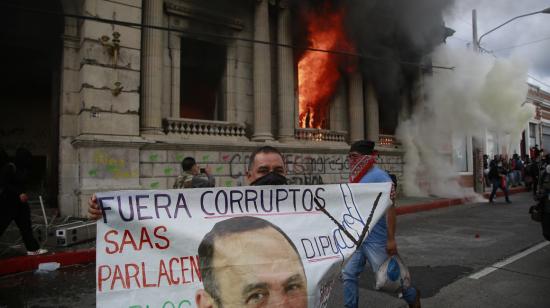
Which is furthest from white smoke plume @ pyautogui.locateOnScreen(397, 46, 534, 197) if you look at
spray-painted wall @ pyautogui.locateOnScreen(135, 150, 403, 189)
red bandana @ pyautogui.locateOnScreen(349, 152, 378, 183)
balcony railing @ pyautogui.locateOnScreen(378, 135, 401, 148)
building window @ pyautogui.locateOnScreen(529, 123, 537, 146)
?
building window @ pyautogui.locateOnScreen(529, 123, 537, 146)

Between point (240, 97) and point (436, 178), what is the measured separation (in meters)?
9.02

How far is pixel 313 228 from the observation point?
2.32 metres

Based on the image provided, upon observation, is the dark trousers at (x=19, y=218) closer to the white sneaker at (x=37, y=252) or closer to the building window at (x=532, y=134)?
the white sneaker at (x=37, y=252)

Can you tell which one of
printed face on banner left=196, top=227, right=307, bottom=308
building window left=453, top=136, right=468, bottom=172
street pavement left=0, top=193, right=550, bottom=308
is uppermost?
building window left=453, top=136, right=468, bottom=172

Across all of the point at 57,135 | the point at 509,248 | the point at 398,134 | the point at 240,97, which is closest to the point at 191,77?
the point at 240,97

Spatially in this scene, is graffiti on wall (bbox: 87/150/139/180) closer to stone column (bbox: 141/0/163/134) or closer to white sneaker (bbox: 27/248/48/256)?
stone column (bbox: 141/0/163/134)

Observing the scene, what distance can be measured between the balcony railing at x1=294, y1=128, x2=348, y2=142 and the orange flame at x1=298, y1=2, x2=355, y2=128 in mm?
790

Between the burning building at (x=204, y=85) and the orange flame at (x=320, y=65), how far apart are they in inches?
1.6

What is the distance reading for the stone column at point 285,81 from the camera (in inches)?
458

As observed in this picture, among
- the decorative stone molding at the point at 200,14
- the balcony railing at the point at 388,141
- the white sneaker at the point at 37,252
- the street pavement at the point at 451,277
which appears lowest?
the street pavement at the point at 451,277

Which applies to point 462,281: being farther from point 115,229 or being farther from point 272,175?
point 115,229

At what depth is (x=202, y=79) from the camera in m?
12.2

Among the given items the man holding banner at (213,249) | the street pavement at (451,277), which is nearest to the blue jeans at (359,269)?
the street pavement at (451,277)

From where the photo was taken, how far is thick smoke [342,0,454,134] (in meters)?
13.1
